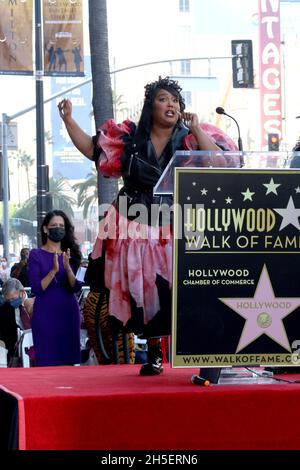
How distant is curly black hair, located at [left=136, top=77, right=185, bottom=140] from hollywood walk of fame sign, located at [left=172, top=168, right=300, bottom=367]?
1.08m

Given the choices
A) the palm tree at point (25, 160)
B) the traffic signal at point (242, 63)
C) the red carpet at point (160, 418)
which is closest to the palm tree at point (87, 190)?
the palm tree at point (25, 160)

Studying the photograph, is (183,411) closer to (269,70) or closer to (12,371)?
(12,371)

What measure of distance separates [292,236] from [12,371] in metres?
1.77

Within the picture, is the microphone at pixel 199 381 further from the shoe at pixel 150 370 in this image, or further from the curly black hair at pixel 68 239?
the curly black hair at pixel 68 239

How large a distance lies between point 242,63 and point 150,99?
21.0 meters

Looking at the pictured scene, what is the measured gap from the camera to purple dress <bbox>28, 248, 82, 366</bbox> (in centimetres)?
785

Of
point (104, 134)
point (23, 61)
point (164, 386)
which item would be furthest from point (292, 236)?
point (23, 61)

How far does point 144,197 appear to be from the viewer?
5348 millimetres

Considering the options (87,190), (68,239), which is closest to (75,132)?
(68,239)

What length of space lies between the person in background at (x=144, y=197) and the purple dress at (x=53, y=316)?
242 cm

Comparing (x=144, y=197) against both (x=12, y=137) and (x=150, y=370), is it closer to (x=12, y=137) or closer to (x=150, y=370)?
(x=150, y=370)

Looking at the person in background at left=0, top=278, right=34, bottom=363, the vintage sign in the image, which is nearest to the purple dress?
the person in background at left=0, top=278, right=34, bottom=363

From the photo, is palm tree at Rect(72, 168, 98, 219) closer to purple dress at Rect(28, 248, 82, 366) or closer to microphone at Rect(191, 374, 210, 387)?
purple dress at Rect(28, 248, 82, 366)

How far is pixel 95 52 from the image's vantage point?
12406mm
